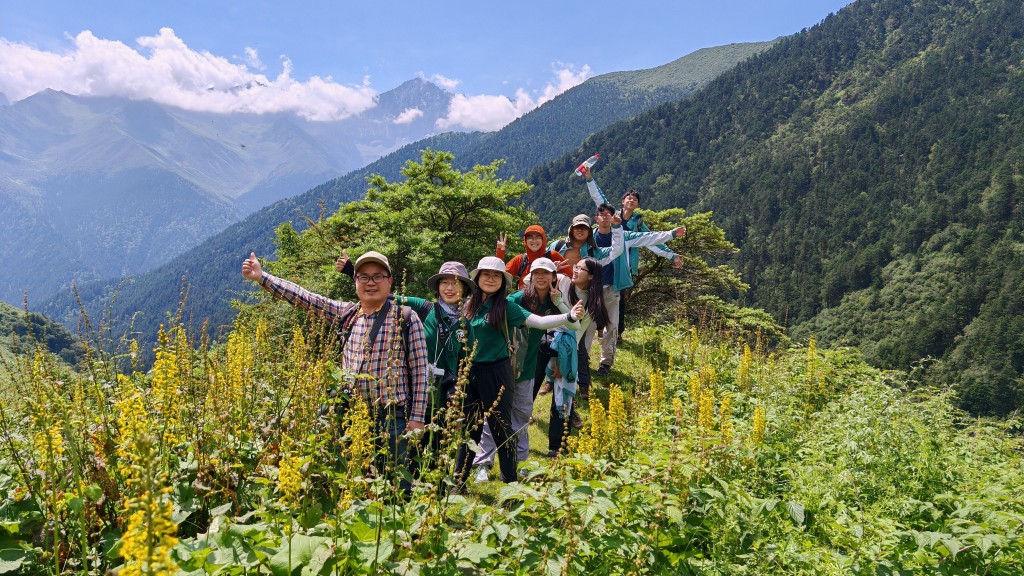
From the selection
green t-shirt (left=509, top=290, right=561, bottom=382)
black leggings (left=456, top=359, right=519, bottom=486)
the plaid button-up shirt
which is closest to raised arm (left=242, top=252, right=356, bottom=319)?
the plaid button-up shirt

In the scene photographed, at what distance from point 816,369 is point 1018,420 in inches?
108

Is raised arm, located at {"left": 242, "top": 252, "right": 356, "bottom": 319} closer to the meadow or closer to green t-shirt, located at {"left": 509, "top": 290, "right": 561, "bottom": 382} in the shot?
the meadow

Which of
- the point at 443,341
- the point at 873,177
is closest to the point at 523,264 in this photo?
the point at 443,341

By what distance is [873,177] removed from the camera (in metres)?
124

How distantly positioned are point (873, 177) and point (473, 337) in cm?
15255

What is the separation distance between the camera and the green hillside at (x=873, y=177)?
3113 inches

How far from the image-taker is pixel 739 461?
13.3 feet

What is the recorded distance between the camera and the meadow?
170 cm

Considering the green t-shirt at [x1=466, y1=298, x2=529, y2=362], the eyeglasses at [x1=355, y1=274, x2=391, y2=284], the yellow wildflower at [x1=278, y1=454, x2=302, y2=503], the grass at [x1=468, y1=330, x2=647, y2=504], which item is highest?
the eyeglasses at [x1=355, y1=274, x2=391, y2=284]

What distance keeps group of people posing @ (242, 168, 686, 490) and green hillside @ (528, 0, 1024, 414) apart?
59052mm

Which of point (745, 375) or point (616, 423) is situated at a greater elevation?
point (616, 423)

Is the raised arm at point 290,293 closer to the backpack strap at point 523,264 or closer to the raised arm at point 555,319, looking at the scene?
the raised arm at point 555,319

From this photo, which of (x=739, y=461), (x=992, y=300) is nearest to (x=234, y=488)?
(x=739, y=461)

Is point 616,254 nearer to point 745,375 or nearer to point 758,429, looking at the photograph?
point 745,375
